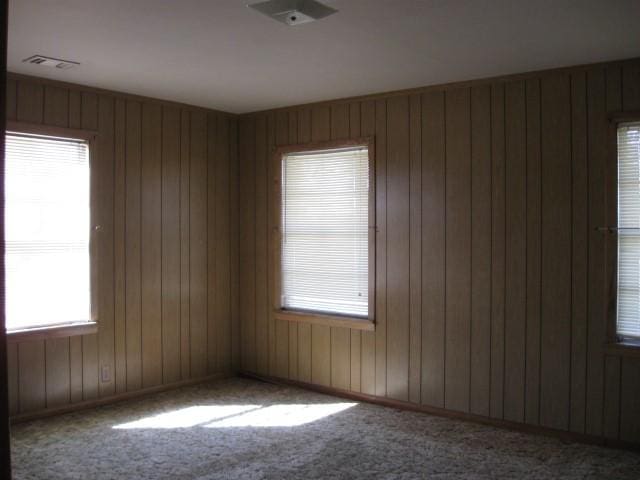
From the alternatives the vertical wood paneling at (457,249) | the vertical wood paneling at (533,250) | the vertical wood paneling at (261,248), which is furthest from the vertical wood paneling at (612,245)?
the vertical wood paneling at (261,248)

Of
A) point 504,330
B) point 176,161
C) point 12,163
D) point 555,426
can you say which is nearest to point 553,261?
point 504,330

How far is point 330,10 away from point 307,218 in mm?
2456

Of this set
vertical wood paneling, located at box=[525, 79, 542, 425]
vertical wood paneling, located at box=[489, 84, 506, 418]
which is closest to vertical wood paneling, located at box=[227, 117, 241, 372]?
vertical wood paneling, located at box=[489, 84, 506, 418]

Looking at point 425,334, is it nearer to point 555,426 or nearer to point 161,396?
point 555,426

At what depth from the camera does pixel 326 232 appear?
5180 millimetres

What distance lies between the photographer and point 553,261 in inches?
160

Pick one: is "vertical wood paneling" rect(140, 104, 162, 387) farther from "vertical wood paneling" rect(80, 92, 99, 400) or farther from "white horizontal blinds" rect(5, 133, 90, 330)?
"white horizontal blinds" rect(5, 133, 90, 330)

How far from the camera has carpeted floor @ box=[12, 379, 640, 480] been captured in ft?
11.4

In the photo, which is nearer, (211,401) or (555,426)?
(555,426)

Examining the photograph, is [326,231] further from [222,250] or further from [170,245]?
[170,245]

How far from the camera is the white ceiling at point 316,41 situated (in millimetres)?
2994

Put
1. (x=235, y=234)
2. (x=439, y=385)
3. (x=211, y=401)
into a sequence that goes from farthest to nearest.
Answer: (x=235, y=234) < (x=211, y=401) < (x=439, y=385)

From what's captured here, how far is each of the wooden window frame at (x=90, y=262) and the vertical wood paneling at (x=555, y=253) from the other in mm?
3127

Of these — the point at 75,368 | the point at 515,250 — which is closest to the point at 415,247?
the point at 515,250
